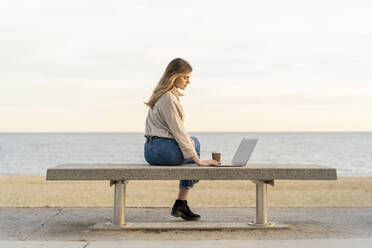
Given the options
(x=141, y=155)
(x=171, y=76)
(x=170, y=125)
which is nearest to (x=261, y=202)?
(x=170, y=125)

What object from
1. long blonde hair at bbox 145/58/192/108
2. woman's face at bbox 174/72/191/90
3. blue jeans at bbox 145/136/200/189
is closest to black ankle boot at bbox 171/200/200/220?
blue jeans at bbox 145/136/200/189

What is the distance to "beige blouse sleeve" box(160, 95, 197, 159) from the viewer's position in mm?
4797

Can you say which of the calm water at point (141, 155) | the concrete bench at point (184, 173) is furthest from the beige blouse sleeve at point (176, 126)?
the calm water at point (141, 155)

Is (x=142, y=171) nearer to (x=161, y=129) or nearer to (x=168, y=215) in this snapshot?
(x=161, y=129)

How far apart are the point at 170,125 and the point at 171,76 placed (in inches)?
20.5

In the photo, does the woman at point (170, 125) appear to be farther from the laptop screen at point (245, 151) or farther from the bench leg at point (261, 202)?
the bench leg at point (261, 202)

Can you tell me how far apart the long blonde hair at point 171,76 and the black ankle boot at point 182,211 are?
1121 mm

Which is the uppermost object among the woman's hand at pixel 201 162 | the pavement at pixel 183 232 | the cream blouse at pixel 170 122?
the cream blouse at pixel 170 122

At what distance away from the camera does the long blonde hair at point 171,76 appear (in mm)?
4945

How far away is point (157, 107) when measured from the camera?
4922 mm

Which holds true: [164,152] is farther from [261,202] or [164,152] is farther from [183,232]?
[261,202]

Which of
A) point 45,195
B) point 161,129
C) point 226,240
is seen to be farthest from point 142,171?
point 45,195

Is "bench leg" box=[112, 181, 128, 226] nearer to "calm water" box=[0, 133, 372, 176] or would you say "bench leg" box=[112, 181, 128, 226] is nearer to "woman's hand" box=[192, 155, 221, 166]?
"woman's hand" box=[192, 155, 221, 166]

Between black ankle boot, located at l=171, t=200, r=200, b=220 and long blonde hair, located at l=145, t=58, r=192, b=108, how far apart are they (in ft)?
3.68
